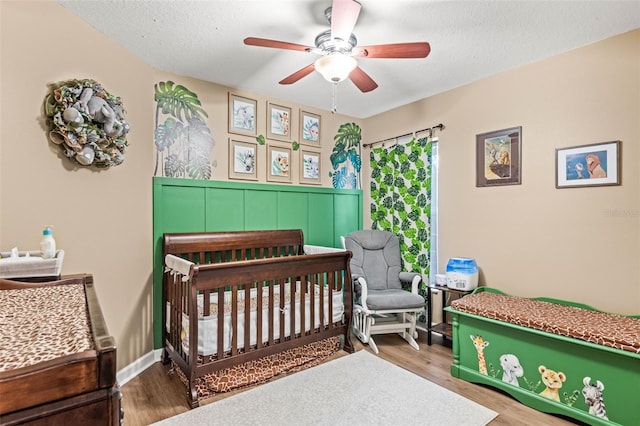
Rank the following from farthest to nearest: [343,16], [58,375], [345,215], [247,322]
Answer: [345,215], [247,322], [343,16], [58,375]

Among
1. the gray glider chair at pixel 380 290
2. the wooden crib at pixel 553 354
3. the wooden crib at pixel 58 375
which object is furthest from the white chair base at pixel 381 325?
the wooden crib at pixel 58 375

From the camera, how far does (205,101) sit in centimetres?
298

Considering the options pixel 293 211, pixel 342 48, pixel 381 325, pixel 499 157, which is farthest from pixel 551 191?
pixel 293 211

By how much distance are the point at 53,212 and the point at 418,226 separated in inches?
121

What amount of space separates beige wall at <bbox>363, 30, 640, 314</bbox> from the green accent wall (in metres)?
1.22

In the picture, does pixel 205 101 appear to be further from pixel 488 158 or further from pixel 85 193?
pixel 488 158

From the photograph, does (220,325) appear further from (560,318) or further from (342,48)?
(560,318)

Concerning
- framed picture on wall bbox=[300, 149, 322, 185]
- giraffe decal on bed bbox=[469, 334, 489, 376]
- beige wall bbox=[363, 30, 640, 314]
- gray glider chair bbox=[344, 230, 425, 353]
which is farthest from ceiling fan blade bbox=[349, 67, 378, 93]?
giraffe decal on bed bbox=[469, 334, 489, 376]

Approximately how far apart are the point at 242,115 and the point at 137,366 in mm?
2365

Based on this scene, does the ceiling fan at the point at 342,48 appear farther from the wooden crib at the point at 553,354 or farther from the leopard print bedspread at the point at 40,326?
the wooden crib at the point at 553,354

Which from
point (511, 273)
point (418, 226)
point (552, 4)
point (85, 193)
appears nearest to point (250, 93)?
point (85, 193)

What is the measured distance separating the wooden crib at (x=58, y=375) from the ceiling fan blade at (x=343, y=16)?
1.63m

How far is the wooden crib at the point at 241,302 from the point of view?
2.14 meters

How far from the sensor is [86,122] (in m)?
1.98
